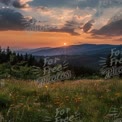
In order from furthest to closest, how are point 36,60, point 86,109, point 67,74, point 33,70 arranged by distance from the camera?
1. point 36,60
2. point 33,70
3. point 67,74
4. point 86,109

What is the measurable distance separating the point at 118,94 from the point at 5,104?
3.47 m

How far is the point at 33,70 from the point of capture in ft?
90.6

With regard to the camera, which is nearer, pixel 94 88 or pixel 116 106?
pixel 116 106

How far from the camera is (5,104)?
9.82m

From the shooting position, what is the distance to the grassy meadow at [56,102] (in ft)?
29.1

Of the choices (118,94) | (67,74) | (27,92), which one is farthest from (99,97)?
(67,74)

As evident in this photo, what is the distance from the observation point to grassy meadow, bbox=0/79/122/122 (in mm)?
8883

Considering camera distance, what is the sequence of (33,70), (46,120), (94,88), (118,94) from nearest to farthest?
1. (46,120)
2. (118,94)
3. (94,88)
4. (33,70)

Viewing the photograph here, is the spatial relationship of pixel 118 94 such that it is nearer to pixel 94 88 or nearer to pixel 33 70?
pixel 94 88

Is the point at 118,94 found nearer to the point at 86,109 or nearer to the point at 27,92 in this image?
the point at 86,109

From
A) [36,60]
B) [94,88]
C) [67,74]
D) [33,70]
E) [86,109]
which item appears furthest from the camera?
[36,60]

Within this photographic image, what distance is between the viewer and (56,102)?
33.6 ft

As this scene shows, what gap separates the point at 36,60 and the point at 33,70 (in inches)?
223

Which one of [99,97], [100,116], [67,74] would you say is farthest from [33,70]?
[100,116]
